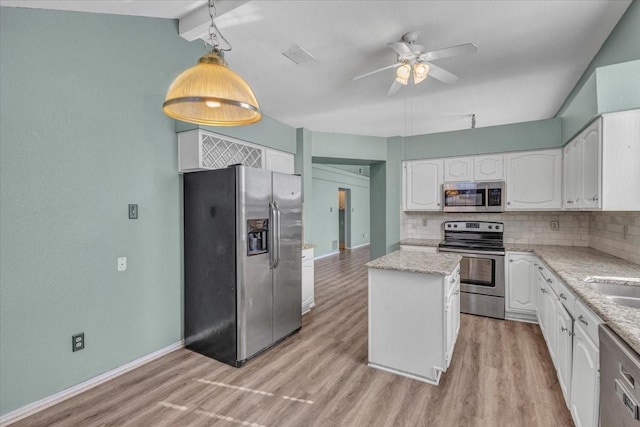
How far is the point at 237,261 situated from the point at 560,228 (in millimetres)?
4088

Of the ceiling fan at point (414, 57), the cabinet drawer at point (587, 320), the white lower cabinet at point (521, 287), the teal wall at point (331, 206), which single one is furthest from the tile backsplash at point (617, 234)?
the teal wall at point (331, 206)

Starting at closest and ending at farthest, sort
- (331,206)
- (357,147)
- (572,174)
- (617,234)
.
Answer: (617,234) → (572,174) → (357,147) → (331,206)

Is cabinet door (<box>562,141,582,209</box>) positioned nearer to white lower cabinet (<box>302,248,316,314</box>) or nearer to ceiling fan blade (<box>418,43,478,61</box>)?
ceiling fan blade (<box>418,43,478,61</box>)

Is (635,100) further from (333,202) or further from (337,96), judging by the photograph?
(333,202)

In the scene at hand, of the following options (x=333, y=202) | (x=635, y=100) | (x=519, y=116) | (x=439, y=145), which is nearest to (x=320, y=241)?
(x=333, y=202)

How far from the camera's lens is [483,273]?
12.2 feet

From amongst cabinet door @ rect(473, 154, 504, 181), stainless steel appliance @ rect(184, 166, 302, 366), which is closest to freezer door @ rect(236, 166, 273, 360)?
stainless steel appliance @ rect(184, 166, 302, 366)

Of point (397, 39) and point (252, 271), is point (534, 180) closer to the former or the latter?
point (397, 39)

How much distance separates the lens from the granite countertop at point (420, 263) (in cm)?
228

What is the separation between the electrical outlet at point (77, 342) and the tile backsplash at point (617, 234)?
14.5 ft

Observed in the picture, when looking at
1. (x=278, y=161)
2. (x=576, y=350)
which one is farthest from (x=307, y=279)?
(x=576, y=350)

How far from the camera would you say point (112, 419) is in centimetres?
196

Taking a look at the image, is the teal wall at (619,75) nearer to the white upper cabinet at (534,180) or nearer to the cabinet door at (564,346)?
the white upper cabinet at (534,180)

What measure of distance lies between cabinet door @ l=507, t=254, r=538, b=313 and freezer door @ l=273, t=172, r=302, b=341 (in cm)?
258
